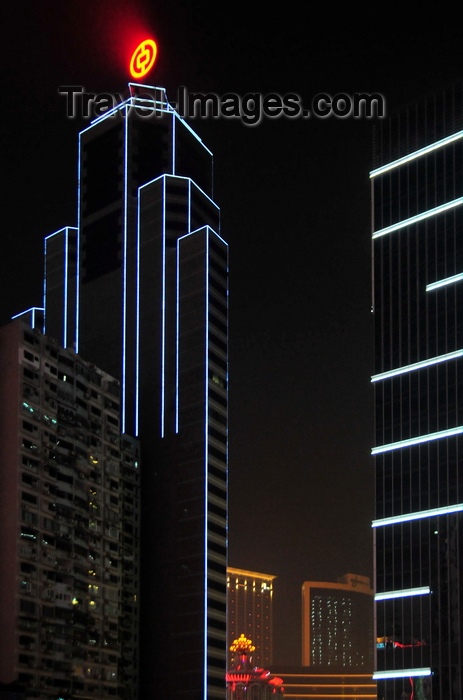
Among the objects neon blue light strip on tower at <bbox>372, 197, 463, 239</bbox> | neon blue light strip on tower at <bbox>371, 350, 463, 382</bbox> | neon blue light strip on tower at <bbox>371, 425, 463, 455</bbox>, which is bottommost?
neon blue light strip on tower at <bbox>371, 425, 463, 455</bbox>

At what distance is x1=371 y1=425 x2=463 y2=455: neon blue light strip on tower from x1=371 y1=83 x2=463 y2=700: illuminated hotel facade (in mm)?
106

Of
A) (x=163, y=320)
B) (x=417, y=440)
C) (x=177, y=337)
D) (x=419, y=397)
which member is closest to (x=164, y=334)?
(x=177, y=337)

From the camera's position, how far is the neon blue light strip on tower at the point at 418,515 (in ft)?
383

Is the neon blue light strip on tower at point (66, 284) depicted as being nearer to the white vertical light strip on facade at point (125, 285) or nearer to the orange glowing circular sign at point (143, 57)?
the white vertical light strip on facade at point (125, 285)

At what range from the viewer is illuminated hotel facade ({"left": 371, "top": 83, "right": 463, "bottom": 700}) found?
376 feet

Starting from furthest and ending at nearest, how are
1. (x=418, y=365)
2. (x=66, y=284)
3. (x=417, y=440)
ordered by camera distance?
(x=66, y=284) < (x=418, y=365) < (x=417, y=440)

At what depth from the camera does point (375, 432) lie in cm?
12412

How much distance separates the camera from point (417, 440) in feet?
396

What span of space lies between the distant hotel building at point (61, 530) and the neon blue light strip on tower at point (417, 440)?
28.5m

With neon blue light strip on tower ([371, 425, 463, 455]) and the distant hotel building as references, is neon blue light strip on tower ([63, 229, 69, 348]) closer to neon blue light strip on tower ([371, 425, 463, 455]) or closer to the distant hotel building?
the distant hotel building

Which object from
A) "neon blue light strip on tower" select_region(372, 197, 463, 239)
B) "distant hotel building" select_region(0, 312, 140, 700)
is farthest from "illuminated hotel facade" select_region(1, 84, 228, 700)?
"neon blue light strip on tower" select_region(372, 197, 463, 239)

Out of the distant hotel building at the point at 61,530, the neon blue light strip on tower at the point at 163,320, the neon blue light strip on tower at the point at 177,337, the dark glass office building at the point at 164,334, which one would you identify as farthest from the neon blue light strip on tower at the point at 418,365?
the distant hotel building at the point at 61,530

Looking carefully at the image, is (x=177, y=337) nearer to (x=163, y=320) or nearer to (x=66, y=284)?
(x=163, y=320)

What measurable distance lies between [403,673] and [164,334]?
1990 inches
